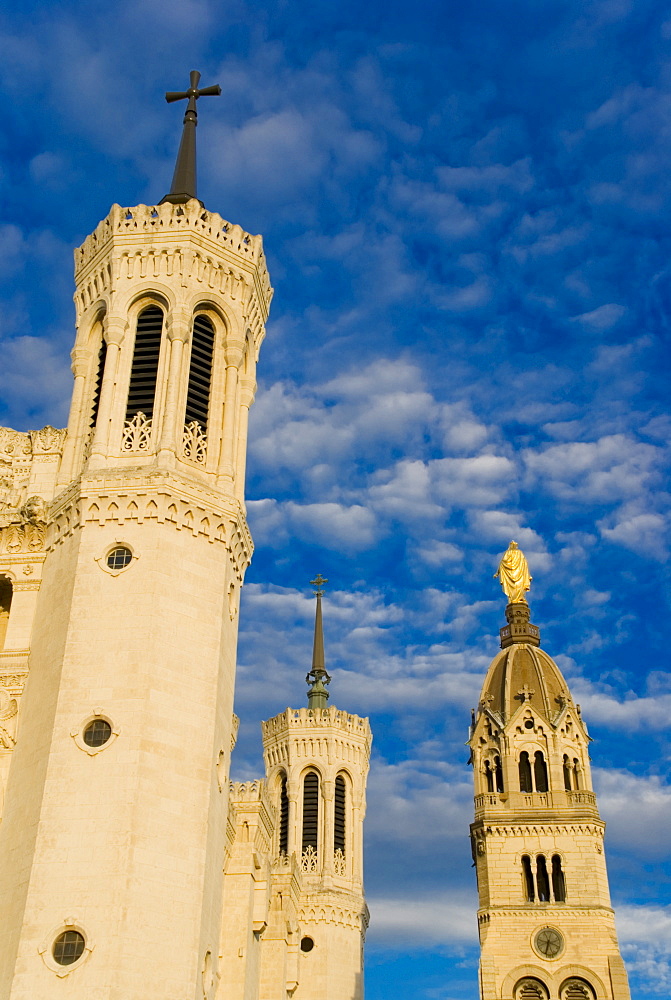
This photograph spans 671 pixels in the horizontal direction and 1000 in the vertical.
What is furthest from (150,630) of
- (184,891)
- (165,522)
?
(184,891)

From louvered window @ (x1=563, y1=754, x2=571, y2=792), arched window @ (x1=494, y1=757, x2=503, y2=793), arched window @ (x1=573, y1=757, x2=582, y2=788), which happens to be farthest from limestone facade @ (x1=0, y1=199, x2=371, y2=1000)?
arched window @ (x1=573, y1=757, x2=582, y2=788)

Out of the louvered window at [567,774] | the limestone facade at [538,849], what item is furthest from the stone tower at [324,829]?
the louvered window at [567,774]

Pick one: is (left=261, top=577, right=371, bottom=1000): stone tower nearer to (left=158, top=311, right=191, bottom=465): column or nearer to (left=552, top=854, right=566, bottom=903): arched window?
(left=552, top=854, right=566, bottom=903): arched window

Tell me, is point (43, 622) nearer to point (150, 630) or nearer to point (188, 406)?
point (150, 630)

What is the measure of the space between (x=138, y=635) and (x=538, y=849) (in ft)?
141

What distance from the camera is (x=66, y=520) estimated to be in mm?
30625

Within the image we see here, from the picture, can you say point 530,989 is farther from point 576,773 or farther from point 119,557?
point 119,557

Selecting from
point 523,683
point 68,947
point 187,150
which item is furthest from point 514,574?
point 68,947

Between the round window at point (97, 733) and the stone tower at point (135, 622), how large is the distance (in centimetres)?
4

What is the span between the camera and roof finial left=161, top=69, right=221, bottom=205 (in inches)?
1465

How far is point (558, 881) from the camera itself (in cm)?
6316

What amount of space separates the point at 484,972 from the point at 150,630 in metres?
42.0

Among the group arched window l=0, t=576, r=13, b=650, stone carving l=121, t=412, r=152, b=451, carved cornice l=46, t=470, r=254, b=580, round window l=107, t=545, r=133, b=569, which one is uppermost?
stone carving l=121, t=412, r=152, b=451

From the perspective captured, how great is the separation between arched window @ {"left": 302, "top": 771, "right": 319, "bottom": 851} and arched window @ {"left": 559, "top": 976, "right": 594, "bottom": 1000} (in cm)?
1650
